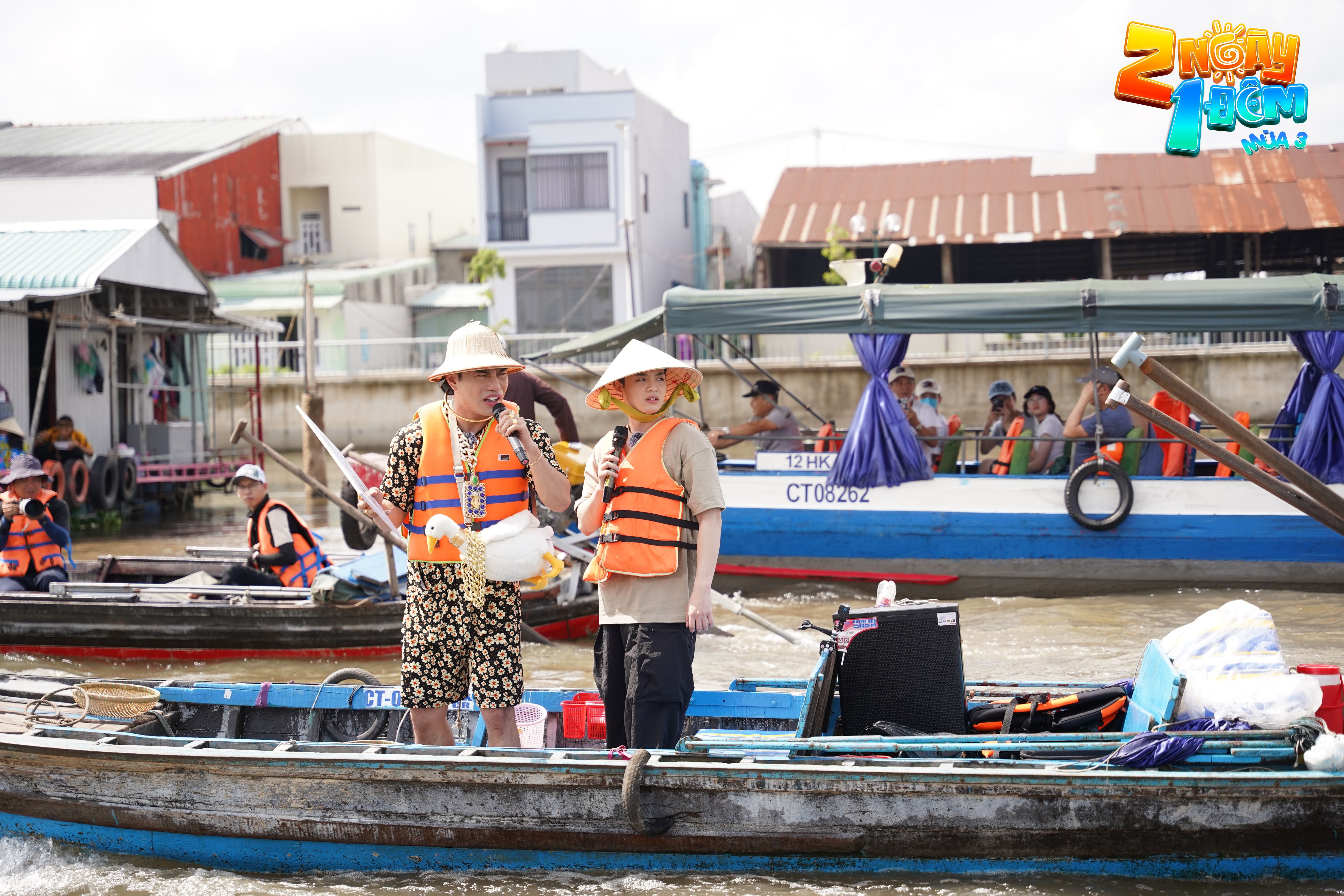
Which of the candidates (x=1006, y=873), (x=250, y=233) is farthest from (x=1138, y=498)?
(x=250, y=233)

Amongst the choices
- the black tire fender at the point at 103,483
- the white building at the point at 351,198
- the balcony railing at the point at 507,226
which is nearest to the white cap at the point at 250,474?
the black tire fender at the point at 103,483

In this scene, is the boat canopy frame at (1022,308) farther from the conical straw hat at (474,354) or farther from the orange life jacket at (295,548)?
the conical straw hat at (474,354)

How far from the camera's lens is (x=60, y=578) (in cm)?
927

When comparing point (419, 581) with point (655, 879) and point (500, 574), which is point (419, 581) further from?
point (655, 879)

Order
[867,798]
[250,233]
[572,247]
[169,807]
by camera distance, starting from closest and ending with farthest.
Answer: [867,798]
[169,807]
[572,247]
[250,233]

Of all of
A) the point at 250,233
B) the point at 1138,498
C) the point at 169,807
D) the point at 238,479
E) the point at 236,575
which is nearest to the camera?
the point at 169,807

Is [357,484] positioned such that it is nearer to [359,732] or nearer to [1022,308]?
[359,732]

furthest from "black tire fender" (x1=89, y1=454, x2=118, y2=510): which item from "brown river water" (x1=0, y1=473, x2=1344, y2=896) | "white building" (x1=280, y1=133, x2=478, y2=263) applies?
"white building" (x1=280, y1=133, x2=478, y2=263)

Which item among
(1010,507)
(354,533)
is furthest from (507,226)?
(1010,507)

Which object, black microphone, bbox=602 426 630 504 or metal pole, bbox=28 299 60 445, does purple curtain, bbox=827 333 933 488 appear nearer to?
black microphone, bbox=602 426 630 504

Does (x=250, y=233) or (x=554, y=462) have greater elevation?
(x=250, y=233)

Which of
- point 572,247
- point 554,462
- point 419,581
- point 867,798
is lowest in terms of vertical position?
point 867,798

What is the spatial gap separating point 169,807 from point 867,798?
276 cm

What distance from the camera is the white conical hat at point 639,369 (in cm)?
437
